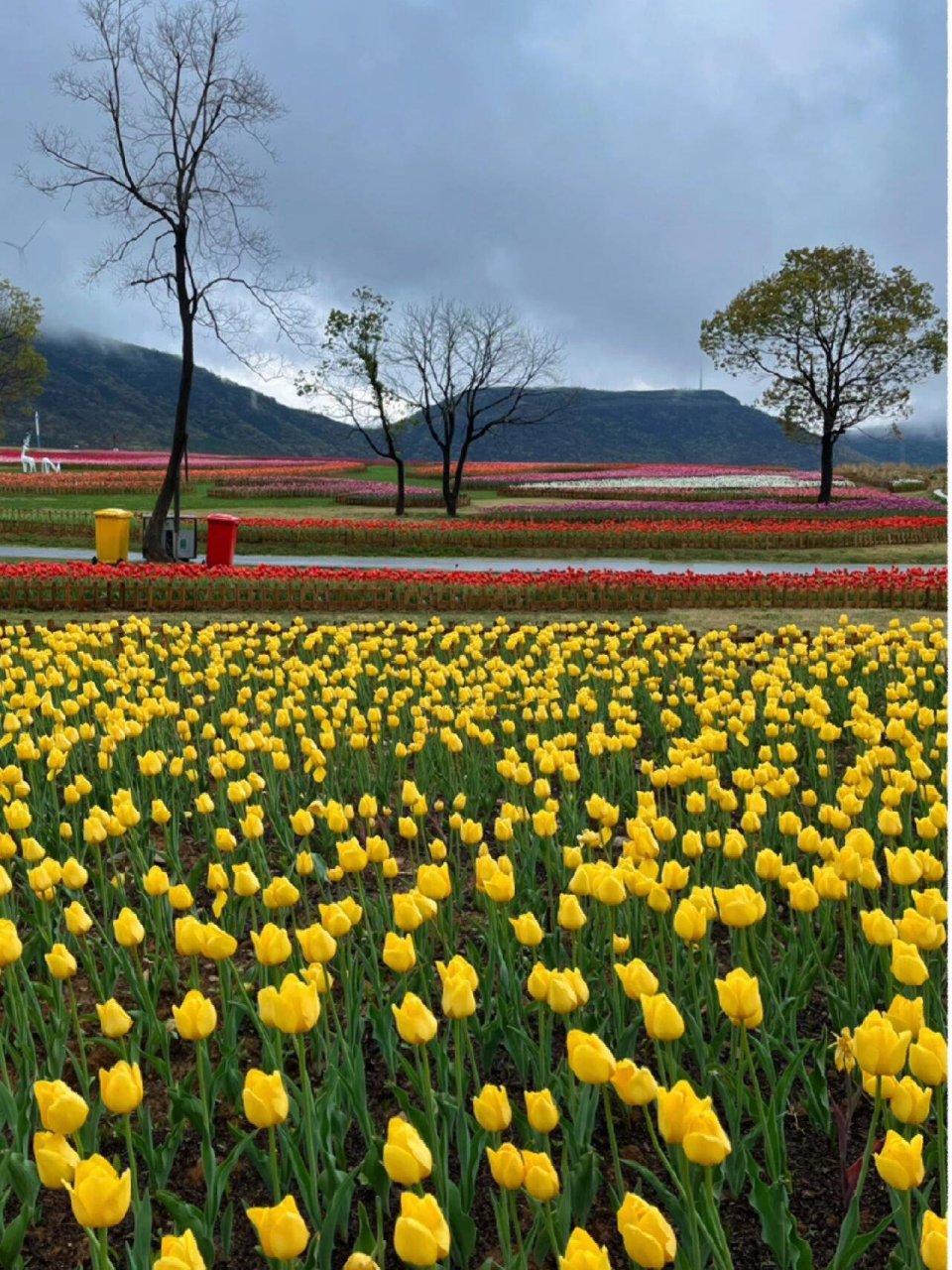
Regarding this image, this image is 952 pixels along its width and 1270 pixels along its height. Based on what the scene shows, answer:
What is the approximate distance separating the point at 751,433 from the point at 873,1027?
17218cm

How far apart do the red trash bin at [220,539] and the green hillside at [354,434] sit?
123504 millimetres

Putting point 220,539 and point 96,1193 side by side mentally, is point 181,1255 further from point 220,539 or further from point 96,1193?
point 220,539

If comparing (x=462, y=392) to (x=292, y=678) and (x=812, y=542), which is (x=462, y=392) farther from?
(x=292, y=678)

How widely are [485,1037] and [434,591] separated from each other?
37.4 ft

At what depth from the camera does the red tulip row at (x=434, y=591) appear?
47.4 feet

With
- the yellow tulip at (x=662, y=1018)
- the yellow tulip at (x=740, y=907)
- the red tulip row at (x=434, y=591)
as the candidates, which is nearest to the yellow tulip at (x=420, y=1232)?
the yellow tulip at (x=662, y=1018)

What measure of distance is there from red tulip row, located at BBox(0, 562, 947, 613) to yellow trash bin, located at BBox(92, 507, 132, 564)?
5328mm

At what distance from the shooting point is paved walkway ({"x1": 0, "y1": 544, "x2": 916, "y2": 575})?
73.3 feet

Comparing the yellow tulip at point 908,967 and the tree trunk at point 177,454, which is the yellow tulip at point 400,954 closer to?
the yellow tulip at point 908,967

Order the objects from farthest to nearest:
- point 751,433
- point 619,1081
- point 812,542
→ point 751,433 → point 812,542 → point 619,1081

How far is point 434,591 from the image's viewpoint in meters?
14.5

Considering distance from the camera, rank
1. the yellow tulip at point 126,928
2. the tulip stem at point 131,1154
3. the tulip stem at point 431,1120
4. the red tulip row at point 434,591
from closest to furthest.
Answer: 1. the tulip stem at point 131,1154
2. the tulip stem at point 431,1120
3. the yellow tulip at point 126,928
4. the red tulip row at point 434,591

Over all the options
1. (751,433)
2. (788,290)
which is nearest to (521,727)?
(788,290)

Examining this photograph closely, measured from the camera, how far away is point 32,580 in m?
14.7
